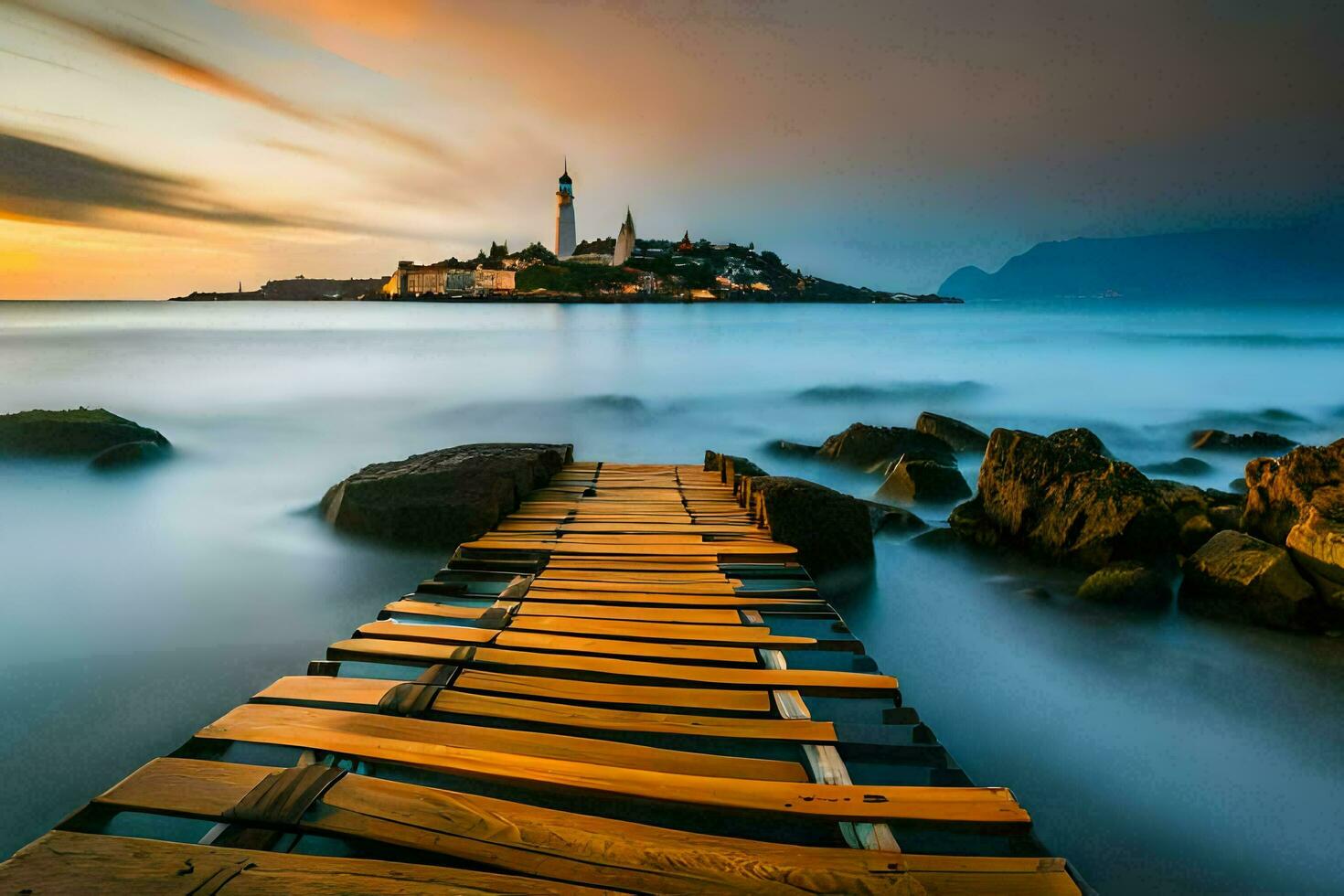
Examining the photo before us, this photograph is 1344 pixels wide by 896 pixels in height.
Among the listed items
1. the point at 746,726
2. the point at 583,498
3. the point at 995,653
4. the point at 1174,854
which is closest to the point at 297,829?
the point at 746,726

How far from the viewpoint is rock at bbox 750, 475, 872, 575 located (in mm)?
5367

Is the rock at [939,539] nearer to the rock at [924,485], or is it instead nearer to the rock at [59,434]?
the rock at [924,485]

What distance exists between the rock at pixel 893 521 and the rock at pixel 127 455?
9.01 meters

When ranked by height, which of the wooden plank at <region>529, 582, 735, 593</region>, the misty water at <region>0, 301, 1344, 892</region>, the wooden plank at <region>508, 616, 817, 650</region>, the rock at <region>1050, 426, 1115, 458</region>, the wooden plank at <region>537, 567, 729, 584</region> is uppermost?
the rock at <region>1050, 426, 1115, 458</region>

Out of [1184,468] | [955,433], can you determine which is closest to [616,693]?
[955,433]

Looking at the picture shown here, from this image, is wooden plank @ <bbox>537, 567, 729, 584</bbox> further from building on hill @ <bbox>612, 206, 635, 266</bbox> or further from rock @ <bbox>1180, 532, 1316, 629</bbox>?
building on hill @ <bbox>612, 206, 635, 266</bbox>

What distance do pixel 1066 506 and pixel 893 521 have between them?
1549 mm

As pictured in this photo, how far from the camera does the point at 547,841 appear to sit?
6.12 ft

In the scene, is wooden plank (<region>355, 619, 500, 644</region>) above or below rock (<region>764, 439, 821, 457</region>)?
above

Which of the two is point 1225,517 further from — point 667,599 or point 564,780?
point 564,780

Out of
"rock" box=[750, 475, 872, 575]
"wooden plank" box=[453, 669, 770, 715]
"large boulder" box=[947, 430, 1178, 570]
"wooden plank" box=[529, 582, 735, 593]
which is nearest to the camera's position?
"wooden plank" box=[453, 669, 770, 715]

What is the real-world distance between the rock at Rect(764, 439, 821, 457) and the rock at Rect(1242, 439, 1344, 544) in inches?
205

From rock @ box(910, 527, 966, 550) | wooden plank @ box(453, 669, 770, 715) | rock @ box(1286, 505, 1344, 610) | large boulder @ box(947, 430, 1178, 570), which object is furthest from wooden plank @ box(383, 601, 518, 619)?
rock @ box(1286, 505, 1344, 610)

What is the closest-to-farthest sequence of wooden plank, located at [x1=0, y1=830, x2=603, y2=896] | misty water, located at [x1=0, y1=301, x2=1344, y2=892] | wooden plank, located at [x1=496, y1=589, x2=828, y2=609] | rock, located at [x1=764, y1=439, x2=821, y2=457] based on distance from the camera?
1. wooden plank, located at [x1=0, y1=830, x2=603, y2=896]
2. misty water, located at [x1=0, y1=301, x2=1344, y2=892]
3. wooden plank, located at [x1=496, y1=589, x2=828, y2=609]
4. rock, located at [x1=764, y1=439, x2=821, y2=457]
